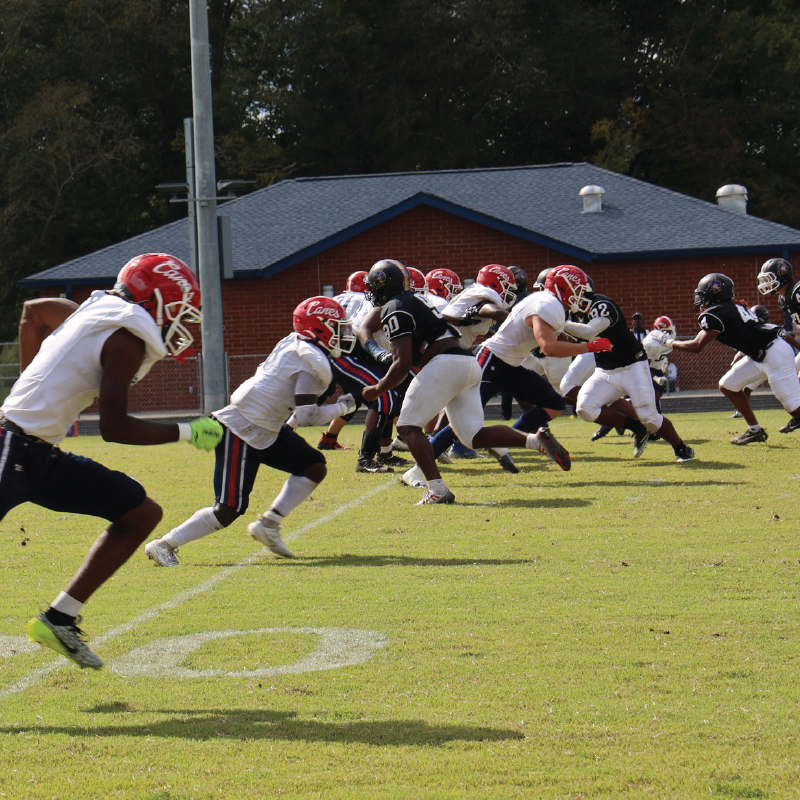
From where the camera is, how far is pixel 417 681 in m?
4.97

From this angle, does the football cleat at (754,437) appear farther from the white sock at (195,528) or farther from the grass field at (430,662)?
the white sock at (195,528)

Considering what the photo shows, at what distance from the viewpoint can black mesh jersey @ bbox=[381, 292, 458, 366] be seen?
32.1 feet

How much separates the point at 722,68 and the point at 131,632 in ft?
134

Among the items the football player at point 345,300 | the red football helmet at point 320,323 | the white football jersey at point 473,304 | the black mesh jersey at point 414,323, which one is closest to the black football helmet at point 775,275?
the white football jersey at point 473,304

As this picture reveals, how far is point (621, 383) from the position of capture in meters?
12.9

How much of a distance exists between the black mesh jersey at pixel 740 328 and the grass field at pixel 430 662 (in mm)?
4172

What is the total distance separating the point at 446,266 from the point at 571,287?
1546 centimetres

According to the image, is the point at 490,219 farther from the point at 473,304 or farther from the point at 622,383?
the point at 473,304

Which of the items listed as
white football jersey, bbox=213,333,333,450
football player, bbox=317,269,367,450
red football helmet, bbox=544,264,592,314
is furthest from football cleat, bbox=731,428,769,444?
white football jersey, bbox=213,333,333,450

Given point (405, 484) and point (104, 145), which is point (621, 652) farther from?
point (104, 145)

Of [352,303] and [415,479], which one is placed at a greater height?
[352,303]

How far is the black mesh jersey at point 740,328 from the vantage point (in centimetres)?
1361

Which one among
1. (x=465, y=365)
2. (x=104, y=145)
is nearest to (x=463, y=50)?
(x=104, y=145)

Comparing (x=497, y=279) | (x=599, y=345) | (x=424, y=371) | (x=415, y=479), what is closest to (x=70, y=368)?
(x=424, y=371)
